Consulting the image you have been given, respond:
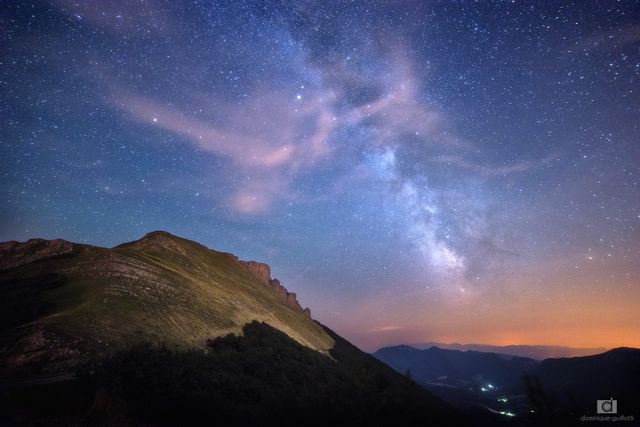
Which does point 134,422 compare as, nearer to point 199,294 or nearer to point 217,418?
point 217,418

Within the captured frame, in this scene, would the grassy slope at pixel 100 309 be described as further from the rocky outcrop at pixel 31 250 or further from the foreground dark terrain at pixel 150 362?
the rocky outcrop at pixel 31 250

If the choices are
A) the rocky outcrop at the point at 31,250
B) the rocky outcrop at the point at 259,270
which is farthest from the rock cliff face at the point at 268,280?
the rocky outcrop at the point at 31,250

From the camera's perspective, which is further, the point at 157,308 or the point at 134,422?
the point at 157,308

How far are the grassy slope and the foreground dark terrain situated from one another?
0.13m

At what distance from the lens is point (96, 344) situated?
70.3 ft

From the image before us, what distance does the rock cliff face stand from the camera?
10538cm

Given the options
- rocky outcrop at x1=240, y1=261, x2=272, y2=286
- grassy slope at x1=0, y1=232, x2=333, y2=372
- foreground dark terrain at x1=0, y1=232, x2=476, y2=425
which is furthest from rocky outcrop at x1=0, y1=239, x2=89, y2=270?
rocky outcrop at x1=240, y1=261, x2=272, y2=286

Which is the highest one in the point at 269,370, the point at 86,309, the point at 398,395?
the point at 86,309

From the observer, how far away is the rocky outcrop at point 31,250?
48.7 metres

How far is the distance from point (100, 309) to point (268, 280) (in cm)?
8425

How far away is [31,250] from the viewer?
52688 mm

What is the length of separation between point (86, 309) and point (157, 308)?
21.3 feet

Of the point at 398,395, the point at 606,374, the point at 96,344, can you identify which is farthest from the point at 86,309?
the point at 606,374

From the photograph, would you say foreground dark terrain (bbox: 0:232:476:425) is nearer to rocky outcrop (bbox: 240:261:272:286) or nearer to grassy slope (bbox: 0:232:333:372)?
grassy slope (bbox: 0:232:333:372)
